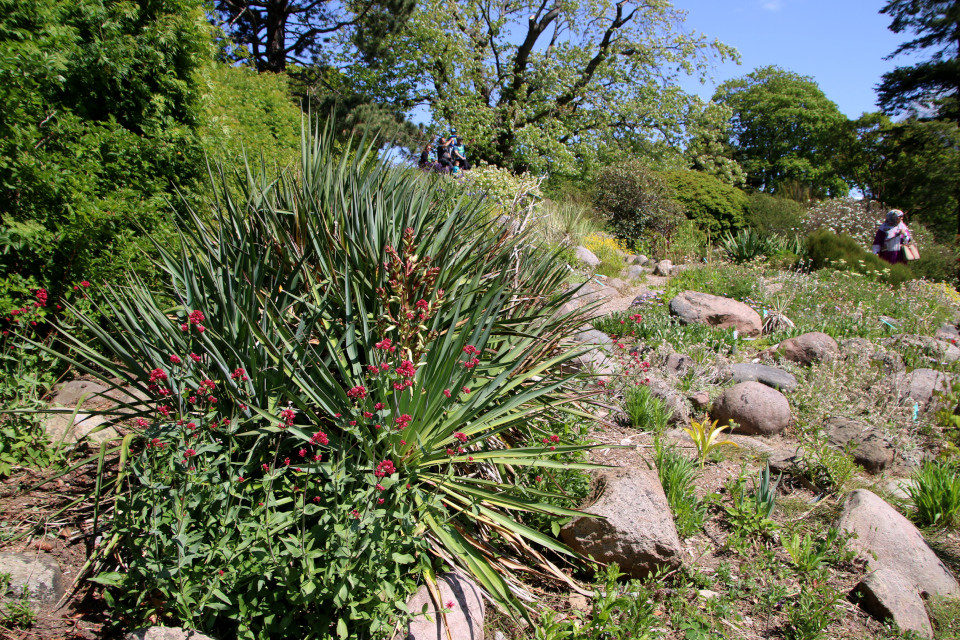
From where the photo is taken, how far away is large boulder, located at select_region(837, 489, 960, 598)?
9.69 ft

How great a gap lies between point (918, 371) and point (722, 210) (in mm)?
9962

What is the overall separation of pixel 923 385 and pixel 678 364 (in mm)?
2312

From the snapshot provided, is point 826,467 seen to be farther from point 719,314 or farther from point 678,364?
point 719,314

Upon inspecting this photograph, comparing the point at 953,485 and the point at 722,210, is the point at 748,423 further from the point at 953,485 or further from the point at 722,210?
the point at 722,210

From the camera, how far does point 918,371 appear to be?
221 inches

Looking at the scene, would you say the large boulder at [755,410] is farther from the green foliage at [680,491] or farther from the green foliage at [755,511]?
the green foliage at [680,491]

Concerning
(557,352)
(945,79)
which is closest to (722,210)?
(557,352)

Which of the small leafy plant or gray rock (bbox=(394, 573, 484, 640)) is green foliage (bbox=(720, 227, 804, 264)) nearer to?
the small leafy plant

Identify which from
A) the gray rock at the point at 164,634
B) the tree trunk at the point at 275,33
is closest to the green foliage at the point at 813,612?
the gray rock at the point at 164,634

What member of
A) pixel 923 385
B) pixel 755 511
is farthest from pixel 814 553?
pixel 923 385

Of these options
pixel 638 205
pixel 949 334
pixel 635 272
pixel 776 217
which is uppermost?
pixel 776 217

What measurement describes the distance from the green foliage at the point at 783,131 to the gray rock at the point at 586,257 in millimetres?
31905

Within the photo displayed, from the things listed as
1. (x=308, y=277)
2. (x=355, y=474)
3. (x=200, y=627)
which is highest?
(x=308, y=277)

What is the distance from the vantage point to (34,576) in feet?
7.16
